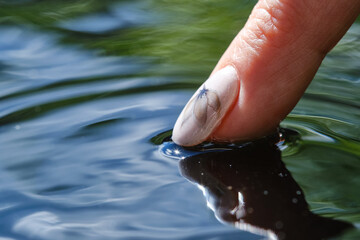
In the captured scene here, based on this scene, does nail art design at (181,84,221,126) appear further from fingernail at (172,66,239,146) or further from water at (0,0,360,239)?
water at (0,0,360,239)

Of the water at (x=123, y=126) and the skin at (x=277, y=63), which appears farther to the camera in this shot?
the skin at (x=277, y=63)

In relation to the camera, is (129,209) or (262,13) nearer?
(129,209)

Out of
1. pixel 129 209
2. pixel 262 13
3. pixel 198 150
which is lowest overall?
pixel 129 209

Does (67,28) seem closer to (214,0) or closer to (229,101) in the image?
(214,0)

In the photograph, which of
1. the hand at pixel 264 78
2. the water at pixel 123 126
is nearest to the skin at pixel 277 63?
the hand at pixel 264 78

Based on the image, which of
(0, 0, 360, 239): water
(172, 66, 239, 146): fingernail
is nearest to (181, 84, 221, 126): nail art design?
(172, 66, 239, 146): fingernail

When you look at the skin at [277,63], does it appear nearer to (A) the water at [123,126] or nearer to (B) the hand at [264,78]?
(B) the hand at [264,78]

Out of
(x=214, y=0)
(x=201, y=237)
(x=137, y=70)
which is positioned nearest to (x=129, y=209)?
(x=201, y=237)
